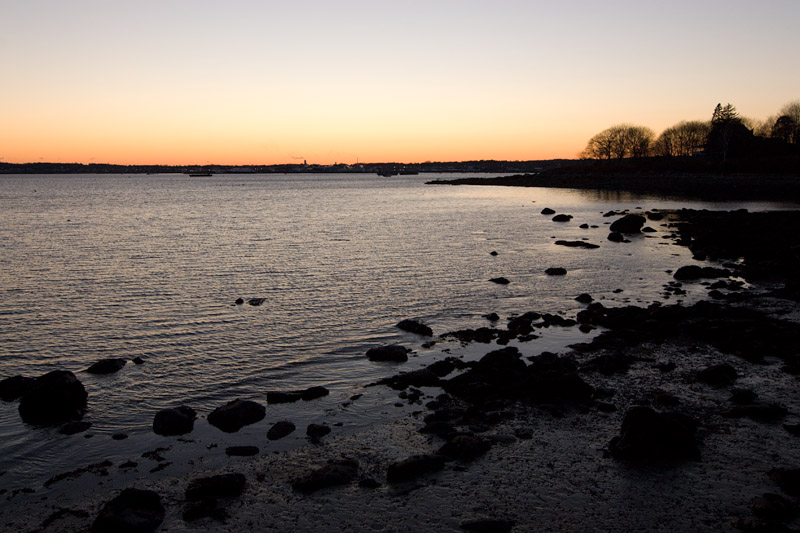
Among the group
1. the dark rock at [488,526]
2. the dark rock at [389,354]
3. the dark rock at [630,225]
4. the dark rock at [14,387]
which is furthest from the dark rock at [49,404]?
the dark rock at [630,225]

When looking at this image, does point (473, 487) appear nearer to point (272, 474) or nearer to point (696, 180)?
point (272, 474)

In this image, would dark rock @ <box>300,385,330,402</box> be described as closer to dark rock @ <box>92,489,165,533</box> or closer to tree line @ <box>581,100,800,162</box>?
dark rock @ <box>92,489,165,533</box>

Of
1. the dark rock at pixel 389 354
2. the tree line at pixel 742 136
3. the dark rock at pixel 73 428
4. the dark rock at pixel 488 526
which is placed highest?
the tree line at pixel 742 136

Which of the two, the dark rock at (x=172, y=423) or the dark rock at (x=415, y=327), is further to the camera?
the dark rock at (x=415, y=327)

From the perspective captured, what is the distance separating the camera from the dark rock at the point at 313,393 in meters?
16.7

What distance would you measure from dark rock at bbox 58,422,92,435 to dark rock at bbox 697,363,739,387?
722 inches

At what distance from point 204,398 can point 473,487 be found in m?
9.24

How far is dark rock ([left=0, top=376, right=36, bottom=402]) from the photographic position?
16.7 m

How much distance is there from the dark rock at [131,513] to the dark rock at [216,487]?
0.68 m

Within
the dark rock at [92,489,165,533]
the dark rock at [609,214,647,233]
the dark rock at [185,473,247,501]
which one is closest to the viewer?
the dark rock at [92,489,165,533]

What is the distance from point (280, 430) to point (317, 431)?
1.00 meters

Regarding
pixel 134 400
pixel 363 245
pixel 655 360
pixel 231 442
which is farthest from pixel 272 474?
pixel 363 245

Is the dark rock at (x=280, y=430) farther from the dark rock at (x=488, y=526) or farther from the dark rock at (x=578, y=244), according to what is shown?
the dark rock at (x=578, y=244)

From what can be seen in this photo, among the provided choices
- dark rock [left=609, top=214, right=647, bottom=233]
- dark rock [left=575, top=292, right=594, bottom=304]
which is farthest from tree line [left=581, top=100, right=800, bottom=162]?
dark rock [left=575, top=292, right=594, bottom=304]
